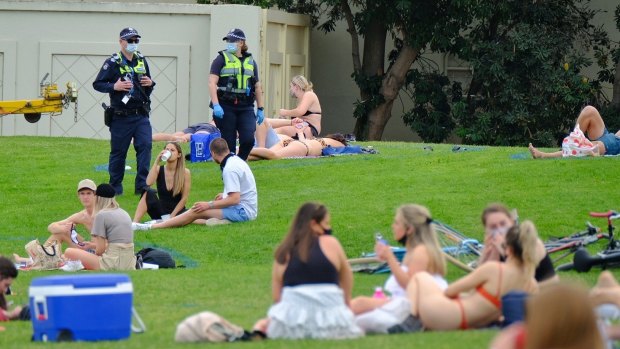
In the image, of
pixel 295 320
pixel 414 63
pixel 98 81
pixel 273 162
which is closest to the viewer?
pixel 295 320

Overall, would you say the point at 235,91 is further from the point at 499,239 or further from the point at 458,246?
the point at 499,239

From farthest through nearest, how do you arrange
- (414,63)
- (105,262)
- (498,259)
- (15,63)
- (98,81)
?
(414,63) < (15,63) < (98,81) < (105,262) < (498,259)

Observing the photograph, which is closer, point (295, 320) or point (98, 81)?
point (295, 320)

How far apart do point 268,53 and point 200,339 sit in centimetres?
1992

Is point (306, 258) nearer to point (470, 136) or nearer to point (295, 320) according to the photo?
point (295, 320)

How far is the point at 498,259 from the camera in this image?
975cm

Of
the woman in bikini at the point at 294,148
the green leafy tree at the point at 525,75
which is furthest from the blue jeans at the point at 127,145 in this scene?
the green leafy tree at the point at 525,75

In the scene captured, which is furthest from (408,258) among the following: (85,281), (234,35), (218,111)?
(234,35)

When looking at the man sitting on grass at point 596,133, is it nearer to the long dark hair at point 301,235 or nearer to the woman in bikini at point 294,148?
the woman in bikini at point 294,148

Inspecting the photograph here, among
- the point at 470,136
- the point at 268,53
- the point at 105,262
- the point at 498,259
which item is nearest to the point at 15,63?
the point at 268,53

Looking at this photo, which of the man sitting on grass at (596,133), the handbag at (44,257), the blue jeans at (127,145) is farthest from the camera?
the man sitting on grass at (596,133)

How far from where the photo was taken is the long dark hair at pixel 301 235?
8.90 meters

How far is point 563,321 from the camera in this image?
483 cm

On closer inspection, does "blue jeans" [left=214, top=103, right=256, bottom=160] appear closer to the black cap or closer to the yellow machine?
the black cap
